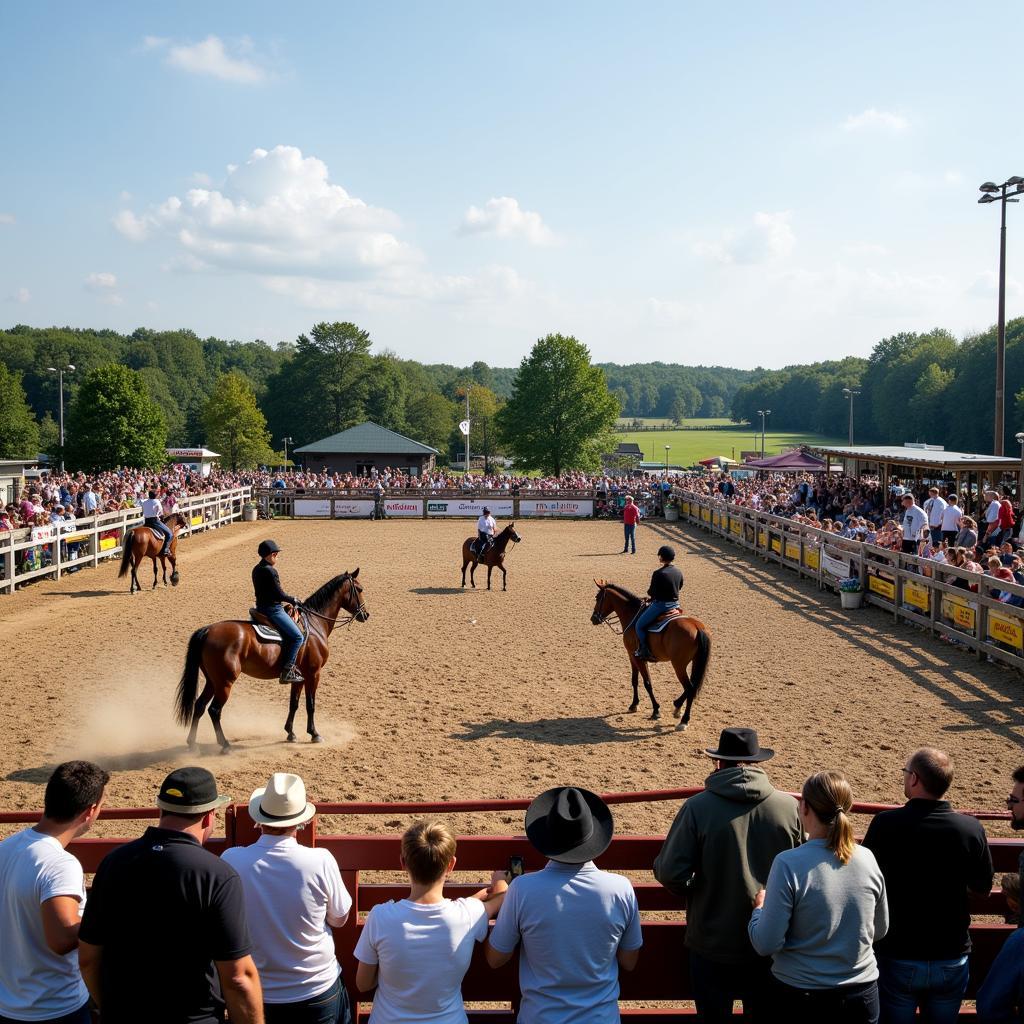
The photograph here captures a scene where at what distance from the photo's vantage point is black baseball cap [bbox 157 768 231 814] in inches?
139

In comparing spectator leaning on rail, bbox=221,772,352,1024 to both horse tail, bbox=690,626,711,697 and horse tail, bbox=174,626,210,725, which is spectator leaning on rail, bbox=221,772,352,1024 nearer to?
horse tail, bbox=174,626,210,725

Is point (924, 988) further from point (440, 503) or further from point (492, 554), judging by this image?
point (440, 503)

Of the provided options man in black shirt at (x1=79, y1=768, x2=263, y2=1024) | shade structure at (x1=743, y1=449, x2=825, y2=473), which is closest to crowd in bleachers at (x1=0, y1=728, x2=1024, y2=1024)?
man in black shirt at (x1=79, y1=768, x2=263, y2=1024)

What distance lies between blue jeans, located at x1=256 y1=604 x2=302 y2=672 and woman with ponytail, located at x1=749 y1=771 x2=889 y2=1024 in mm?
7805

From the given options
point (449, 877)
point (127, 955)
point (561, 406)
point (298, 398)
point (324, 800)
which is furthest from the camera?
point (298, 398)

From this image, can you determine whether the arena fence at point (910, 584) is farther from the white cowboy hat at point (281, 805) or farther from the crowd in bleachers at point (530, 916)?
the white cowboy hat at point (281, 805)

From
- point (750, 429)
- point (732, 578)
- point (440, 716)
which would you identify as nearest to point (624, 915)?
point (440, 716)

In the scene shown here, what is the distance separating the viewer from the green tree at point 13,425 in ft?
242

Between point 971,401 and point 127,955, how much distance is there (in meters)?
94.1

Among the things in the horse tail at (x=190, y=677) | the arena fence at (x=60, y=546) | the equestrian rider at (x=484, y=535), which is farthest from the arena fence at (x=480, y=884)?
the arena fence at (x=60, y=546)

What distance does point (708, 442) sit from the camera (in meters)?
164

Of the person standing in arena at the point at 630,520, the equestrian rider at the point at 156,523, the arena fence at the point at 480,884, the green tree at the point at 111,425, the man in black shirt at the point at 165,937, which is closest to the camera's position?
the man in black shirt at the point at 165,937

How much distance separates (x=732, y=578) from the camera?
77.6ft

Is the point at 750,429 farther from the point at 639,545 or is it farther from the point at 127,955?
the point at 127,955
